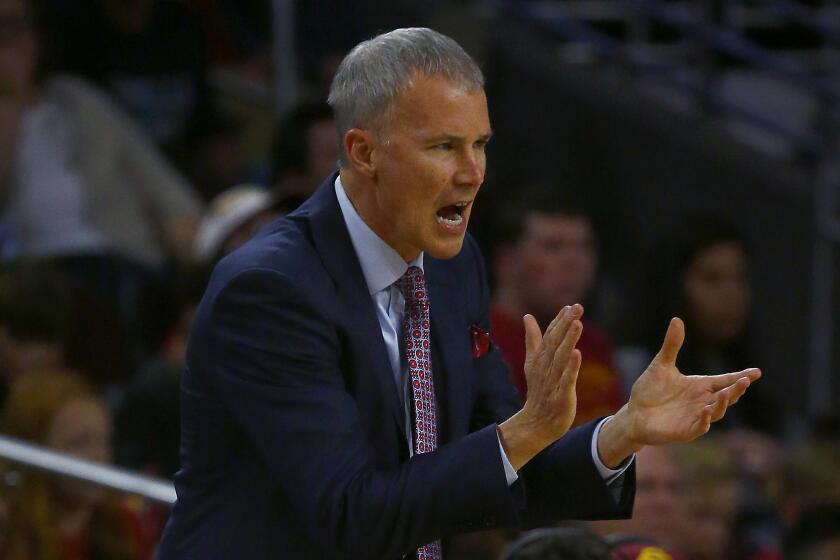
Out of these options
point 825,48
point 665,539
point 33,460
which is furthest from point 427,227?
point 825,48

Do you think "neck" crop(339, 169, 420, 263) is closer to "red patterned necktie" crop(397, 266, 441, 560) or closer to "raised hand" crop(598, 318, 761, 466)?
"red patterned necktie" crop(397, 266, 441, 560)

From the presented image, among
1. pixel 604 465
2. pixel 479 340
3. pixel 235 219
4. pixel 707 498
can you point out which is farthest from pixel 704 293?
pixel 604 465

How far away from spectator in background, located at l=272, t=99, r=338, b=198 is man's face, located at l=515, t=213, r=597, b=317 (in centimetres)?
68

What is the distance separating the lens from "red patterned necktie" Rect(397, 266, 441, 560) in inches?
88.0

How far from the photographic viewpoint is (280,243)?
87.9 inches

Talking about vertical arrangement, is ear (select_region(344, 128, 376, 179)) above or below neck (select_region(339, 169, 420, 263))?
above

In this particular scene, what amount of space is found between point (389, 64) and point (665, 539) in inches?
89.3

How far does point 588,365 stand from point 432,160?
268 cm

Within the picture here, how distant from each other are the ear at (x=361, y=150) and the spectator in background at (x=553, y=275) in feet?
7.82

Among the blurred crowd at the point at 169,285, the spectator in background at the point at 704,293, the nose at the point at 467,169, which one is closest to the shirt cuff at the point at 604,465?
the nose at the point at 467,169

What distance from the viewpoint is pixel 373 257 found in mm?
2271

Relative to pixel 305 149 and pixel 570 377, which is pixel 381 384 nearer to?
pixel 570 377

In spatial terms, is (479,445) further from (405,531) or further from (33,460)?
(33,460)

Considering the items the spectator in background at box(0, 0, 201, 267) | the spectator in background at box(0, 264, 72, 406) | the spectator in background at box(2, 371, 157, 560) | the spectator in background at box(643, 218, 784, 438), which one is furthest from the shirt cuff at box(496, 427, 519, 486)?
the spectator in background at box(0, 0, 201, 267)
